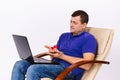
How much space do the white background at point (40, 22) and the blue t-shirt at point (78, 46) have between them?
78cm

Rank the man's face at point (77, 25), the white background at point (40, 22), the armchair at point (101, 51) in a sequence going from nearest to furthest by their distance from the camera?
the armchair at point (101, 51), the man's face at point (77, 25), the white background at point (40, 22)

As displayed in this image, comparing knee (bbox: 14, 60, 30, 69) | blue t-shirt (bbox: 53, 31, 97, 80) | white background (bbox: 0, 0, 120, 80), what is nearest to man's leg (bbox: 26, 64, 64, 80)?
blue t-shirt (bbox: 53, 31, 97, 80)

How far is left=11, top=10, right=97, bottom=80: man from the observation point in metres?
2.40

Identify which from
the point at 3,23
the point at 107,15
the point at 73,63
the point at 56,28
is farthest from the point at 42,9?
the point at 73,63

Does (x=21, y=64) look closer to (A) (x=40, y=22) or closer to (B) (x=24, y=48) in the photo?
(B) (x=24, y=48)

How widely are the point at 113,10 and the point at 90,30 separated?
622 millimetres

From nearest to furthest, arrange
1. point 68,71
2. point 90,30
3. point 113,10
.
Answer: point 68,71 < point 90,30 < point 113,10

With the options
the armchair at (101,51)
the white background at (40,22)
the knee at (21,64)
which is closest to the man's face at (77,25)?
the armchair at (101,51)

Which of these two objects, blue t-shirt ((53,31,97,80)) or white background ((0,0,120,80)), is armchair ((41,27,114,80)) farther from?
white background ((0,0,120,80))

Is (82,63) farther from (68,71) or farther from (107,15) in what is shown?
(107,15)

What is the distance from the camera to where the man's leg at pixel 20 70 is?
98.7 inches

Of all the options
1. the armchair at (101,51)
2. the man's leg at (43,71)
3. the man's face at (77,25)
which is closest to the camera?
the man's leg at (43,71)

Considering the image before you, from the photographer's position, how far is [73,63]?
2.41 m

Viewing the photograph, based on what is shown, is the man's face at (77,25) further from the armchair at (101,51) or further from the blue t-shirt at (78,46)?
the armchair at (101,51)
